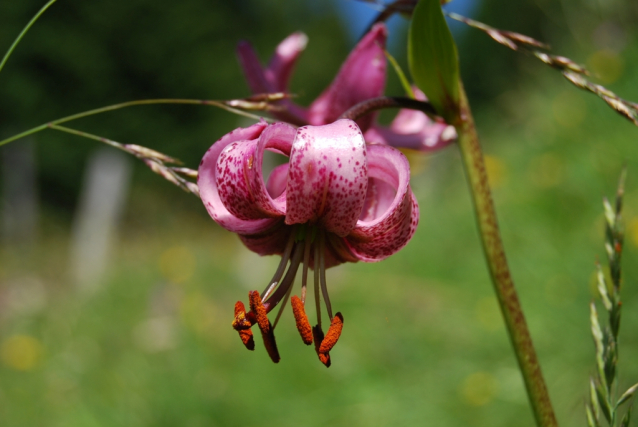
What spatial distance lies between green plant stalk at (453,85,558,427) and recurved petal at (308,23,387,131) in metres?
0.14

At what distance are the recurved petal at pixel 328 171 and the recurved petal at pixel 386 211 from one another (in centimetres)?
3

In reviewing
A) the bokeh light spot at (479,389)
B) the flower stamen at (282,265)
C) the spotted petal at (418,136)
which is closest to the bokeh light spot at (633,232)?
the bokeh light spot at (479,389)

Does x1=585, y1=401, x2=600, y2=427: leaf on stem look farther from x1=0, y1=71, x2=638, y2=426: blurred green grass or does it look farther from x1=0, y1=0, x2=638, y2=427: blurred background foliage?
x1=0, y1=71, x2=638, y2=426: blurred green grass

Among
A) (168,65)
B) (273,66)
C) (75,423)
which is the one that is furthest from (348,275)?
(168,65)

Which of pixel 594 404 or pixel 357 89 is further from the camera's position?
pixel 357 89

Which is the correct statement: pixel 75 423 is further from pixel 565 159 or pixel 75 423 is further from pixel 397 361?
pixel 565 159

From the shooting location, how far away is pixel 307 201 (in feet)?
1.42

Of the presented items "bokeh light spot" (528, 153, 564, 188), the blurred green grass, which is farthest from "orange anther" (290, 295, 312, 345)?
"bokeh light spot" (528, 153, 564, 188)

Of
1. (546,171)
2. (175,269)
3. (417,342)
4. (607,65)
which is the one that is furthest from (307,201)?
(175,269)

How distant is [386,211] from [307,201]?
84 mm

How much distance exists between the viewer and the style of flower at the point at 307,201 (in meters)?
0.40

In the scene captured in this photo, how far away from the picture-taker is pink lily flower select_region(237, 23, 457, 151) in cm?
63

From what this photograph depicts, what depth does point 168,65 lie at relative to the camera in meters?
13.0

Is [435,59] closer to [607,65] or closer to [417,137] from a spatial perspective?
[417,137]
